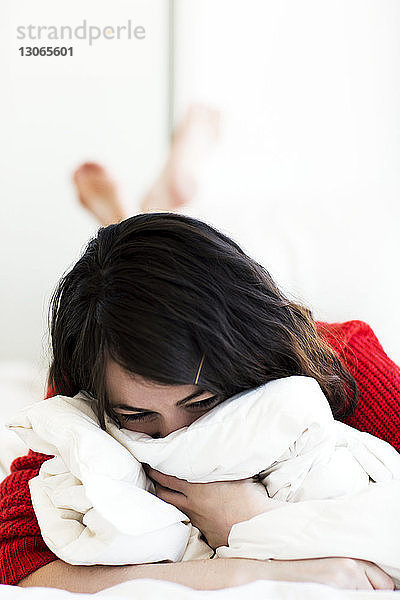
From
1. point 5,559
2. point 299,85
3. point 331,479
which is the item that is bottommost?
point 5,559

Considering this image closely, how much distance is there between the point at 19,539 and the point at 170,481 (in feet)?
0.61

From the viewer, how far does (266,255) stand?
1.31m

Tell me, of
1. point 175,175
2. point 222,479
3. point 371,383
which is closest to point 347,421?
point 371,383

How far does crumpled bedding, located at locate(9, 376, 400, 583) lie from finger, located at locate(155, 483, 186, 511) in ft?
0.04

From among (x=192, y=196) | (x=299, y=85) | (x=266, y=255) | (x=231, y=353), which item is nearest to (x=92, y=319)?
(x=231, y=353)

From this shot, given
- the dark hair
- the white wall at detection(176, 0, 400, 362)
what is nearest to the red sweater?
the dark hair

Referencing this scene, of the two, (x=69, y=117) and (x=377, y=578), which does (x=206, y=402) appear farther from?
(x=69, y=117)

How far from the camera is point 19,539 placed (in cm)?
85

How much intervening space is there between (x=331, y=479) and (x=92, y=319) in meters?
0.32

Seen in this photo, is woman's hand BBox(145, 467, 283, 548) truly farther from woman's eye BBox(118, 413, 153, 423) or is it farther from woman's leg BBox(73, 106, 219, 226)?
woman's leg BBox(73, 106, 219, 226)

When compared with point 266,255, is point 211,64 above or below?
above

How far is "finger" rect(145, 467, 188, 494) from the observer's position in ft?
2.81

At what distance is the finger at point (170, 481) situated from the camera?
85cm

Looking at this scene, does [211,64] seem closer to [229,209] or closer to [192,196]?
[192,196]
